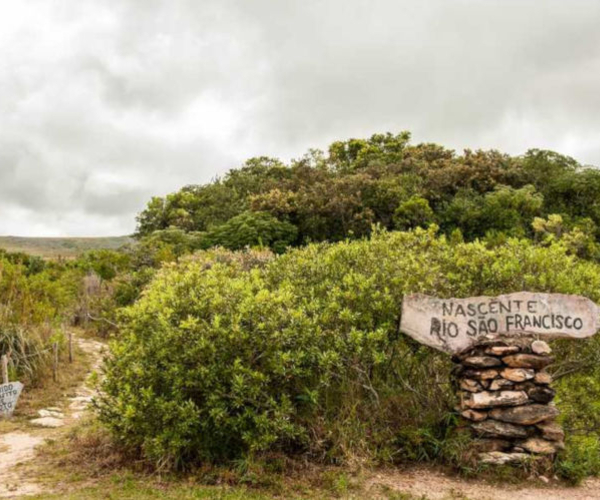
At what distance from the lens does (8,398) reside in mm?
7559

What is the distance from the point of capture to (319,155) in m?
38.7

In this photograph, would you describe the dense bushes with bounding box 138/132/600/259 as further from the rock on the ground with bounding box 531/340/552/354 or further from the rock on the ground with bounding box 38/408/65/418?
the rock on the ground with bounding box 531/340/552/354

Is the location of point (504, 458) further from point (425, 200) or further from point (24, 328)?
point (425, 200)

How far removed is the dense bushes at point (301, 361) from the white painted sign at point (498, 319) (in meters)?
0.34

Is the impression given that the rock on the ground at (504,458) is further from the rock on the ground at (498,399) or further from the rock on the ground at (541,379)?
the rock on the ground at (541,379)

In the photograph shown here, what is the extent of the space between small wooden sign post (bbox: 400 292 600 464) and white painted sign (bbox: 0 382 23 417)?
17.7 feet

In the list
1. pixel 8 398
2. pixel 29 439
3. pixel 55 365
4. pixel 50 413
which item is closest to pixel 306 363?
pixel 29 439

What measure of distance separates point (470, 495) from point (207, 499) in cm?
231

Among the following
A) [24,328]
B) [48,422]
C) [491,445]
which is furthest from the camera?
[24,328]

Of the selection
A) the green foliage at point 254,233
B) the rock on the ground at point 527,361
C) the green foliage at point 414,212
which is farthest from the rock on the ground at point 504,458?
the green foliage at point 414,212

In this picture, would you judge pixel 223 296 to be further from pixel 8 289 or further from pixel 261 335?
pixel 8 289

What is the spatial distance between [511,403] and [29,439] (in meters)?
5.57

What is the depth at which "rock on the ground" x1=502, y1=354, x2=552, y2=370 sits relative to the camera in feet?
18.1

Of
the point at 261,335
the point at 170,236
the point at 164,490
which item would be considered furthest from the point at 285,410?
the point at 170,236
